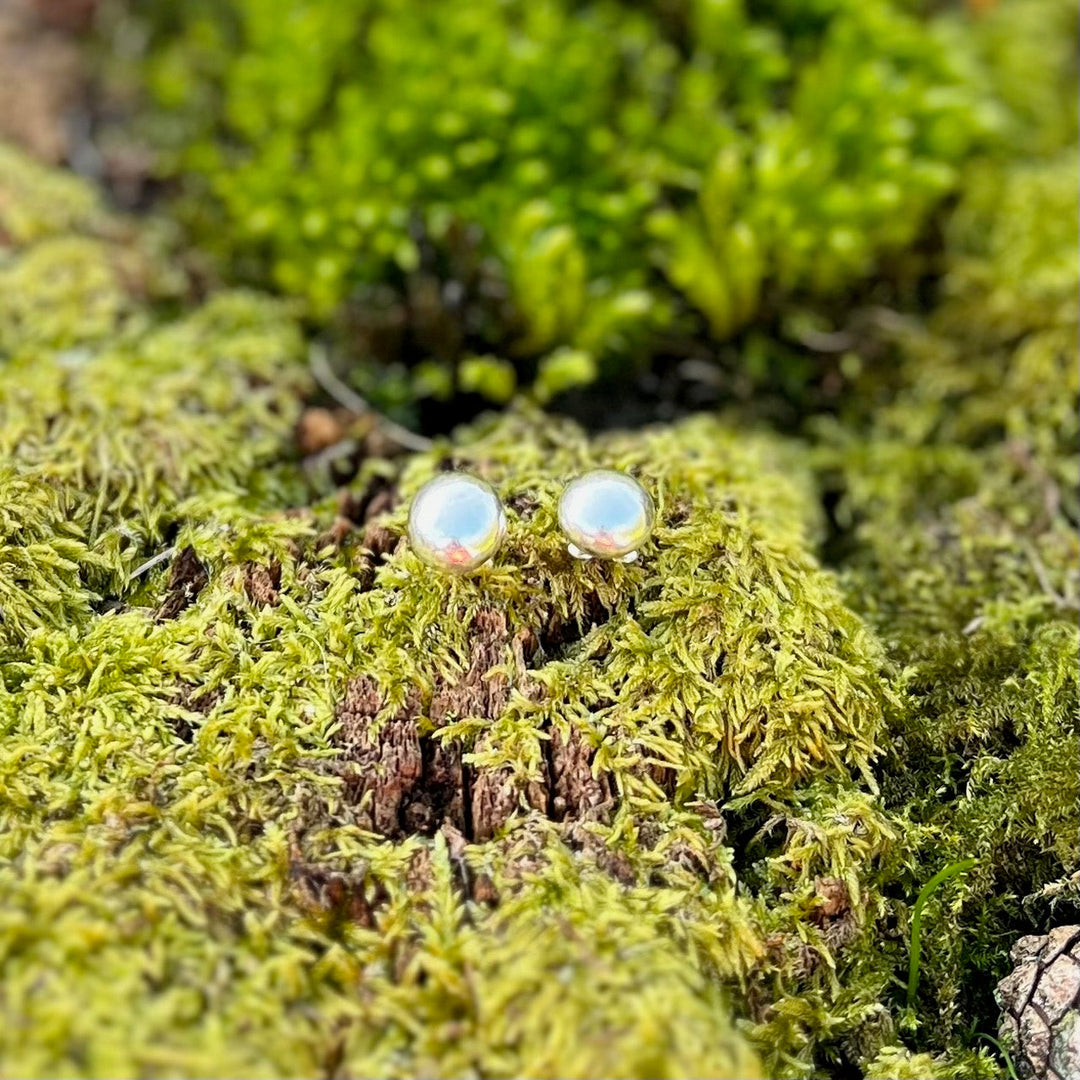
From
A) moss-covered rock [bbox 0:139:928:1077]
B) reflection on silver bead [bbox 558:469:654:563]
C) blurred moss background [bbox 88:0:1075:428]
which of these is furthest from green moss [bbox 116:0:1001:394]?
reflection on silver bead [bbox 558:469:654:563]

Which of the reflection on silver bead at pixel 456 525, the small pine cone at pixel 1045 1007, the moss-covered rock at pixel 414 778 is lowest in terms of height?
the small pine cone at pixel 1045 1007

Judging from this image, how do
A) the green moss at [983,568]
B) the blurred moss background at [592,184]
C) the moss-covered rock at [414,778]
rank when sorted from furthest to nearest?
the blurred moss background at [592,184]
the green moss at [983,568]
the moss-covered rock at [414,778]

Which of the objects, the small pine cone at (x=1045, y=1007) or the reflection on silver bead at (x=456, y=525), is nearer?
the small pine cone at (x=1045, y=1007)

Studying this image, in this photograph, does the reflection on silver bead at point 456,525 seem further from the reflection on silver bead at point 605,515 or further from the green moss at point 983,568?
the green moss at point 983,568

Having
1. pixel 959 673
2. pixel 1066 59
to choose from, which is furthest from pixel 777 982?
pixel 1066 59

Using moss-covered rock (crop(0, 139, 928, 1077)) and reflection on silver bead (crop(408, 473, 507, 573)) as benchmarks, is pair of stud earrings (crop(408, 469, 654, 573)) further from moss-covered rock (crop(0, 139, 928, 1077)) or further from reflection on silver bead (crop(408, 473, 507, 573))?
moss-covered rock (crop(0, 139, 928, 1077))

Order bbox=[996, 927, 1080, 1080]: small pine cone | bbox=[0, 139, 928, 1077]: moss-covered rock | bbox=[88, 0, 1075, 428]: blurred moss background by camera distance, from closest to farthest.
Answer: bbox=[0, 139, 928, 1077]: moss-covered rock → bbox=[996, 927, 1080, 1080]: small pine cone → bbox=[88, 0, 1075, 428]: blurred moss background

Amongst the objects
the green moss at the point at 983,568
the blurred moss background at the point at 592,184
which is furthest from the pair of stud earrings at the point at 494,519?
the blurred moss background at the point at 592,184
